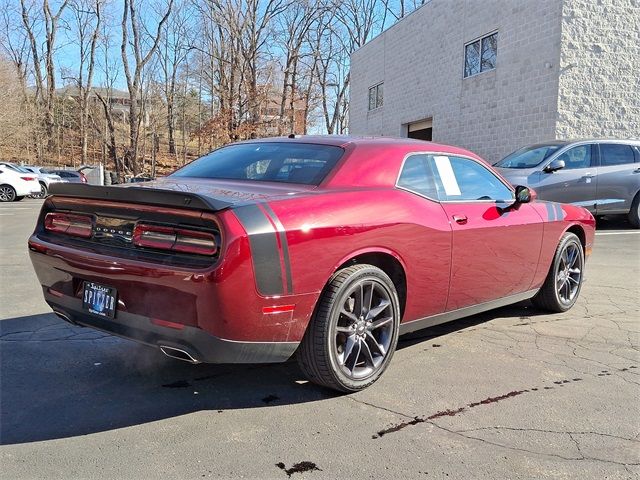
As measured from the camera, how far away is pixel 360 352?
3.44m

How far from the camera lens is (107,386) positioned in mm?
3395

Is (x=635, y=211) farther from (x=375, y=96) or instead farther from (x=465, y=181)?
(x=375, y=96)

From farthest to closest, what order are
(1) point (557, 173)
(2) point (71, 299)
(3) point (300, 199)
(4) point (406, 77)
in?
(4) point (406, 77) < (1) point (557, 173) < (2) point (71, 299) < (3) point (300, 199)

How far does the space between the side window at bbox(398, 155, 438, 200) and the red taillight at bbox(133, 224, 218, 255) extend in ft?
4.96

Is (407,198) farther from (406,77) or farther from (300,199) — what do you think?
(406,77)

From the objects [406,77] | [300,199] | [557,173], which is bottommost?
[300,199]

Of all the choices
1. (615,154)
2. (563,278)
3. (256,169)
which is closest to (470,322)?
(563,278)

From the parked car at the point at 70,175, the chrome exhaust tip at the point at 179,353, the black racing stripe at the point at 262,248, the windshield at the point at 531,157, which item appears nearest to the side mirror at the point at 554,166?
the windshield at the point at 531,157

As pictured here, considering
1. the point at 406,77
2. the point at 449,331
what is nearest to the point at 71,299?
the point at 449,331

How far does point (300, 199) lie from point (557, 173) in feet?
28.9

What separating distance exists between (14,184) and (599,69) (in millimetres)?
20332

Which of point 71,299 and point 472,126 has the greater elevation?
point 472,126

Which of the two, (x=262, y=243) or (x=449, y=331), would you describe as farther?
(x=449, y=331)

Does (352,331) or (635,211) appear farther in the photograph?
(635,211)
